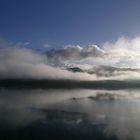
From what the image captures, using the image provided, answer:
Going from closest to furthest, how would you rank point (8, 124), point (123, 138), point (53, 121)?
point (123, 138) → point (8, 124) → point (53, 121)

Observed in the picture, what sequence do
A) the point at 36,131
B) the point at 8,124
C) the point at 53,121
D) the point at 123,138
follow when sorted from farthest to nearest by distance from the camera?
the point at 53,121
the point at 8,124
the point at 36,131
the point at 123,138

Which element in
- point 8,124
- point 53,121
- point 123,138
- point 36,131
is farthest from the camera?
point 53,121

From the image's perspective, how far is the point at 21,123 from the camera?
74.2 meters

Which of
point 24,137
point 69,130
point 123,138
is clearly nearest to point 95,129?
point 69,130

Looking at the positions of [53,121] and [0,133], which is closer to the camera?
[0,133]

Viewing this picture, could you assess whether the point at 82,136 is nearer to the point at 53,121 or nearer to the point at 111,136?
the point at 111,136

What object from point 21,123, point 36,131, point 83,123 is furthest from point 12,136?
point 83,123

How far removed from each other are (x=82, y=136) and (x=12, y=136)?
12651 mm

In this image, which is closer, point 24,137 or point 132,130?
point 24,137

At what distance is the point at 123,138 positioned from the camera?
56625 millimetres

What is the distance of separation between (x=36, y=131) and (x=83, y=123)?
1479 cm

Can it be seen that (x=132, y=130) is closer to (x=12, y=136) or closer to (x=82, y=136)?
(x=82, y=136)

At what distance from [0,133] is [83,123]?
2203cm

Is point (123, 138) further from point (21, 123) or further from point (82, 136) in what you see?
point (21, 123)
